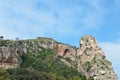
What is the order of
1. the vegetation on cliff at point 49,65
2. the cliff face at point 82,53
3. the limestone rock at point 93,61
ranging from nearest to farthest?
the vegetation on cliff at point 49,65 → the cliff face at point 82,53 → the limestone rock at point 93,61

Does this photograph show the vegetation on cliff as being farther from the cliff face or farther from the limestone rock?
the limestone rock

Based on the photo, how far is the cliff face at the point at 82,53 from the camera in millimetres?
140125

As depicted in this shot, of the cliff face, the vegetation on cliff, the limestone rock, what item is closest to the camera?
the vegetation on cliff

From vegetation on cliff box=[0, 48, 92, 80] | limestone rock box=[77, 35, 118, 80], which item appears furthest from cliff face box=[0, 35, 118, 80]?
vegetation on cliff box=[0, 48, 92, 80]

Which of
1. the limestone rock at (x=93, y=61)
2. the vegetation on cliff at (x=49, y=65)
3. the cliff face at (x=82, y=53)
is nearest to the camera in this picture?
the vegetation on cliff at (x=49, y=65)

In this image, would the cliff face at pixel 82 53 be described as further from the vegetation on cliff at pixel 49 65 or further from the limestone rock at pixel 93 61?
the vegetation on cliff at pixel 49 65

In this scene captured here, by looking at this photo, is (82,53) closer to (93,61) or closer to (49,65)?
(93,61)

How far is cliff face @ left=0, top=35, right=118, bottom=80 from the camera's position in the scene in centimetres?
14012

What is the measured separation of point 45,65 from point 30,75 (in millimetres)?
26001

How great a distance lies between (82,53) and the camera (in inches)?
5807

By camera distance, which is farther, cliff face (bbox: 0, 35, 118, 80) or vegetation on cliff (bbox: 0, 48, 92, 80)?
cliff face (bbox: 0, 35, 118, 80)

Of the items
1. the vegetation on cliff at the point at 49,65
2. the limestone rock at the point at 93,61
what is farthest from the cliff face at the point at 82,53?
the vegetation on cliff at the point at 49,65

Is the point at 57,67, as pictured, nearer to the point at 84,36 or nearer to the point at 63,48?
the point at 63,48

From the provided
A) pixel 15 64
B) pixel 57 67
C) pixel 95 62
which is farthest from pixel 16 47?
pixel 95 62
